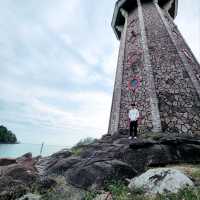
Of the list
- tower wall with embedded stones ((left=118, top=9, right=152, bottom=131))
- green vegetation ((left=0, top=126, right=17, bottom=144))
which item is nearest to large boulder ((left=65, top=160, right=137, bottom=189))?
tower wall with embedded stones ((left=118, top=9, right=152, bottom=131))

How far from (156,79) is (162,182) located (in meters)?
8.01

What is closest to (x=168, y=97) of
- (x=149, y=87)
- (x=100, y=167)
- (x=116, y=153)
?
(x=149, y=87)

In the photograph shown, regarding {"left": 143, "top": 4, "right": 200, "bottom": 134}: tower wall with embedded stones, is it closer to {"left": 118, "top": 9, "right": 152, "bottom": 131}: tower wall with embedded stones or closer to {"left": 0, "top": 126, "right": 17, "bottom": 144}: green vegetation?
{"left": 118, "top": 9, "right": 152, "bottom": 131}: tower wall with embedded stones

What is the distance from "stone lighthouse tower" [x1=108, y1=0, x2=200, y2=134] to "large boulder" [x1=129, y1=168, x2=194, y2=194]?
542cm

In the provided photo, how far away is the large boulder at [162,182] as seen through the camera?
10.5 ft

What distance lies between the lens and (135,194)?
3299 mm

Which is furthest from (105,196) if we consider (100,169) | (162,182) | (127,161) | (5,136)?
(5,136)

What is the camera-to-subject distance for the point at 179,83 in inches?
398

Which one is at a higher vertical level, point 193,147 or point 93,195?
point 193,147

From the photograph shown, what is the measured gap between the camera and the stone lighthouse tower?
9.20m

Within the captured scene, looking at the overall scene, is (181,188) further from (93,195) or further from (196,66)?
(196,66)

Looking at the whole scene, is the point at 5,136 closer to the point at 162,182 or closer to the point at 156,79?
the point at 156,79

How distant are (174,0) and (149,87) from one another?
10.6 metres

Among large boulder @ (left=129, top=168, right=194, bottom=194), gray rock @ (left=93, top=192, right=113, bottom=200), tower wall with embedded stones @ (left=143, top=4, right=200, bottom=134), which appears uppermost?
tower wall with embedded stones @ (left=143, top=4, right=200, bottom=134)
